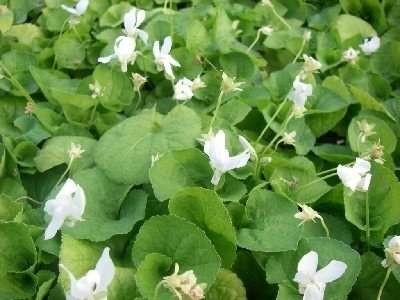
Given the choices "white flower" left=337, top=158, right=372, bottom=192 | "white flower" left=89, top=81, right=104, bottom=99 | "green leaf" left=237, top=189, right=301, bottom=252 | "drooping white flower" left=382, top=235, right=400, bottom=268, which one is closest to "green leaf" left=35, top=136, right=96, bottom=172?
"white flower" left=89, top=81, right=104, bottom=99

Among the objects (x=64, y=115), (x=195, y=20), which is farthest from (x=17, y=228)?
(x=195, y=20)

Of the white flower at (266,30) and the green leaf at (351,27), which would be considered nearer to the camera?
the white flower at (266,30)

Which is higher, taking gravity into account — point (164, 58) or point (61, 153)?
point (164, 58)

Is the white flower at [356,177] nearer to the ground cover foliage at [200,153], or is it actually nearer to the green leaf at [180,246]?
the ground cover foliage at [200,153]

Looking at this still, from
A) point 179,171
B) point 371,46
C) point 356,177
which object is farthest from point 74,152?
point 371,46

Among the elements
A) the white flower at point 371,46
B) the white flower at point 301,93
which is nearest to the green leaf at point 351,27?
the white flower at point 371,46

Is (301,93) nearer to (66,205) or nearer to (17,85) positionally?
(66,205)

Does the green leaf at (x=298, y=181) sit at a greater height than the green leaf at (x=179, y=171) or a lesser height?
lesser
